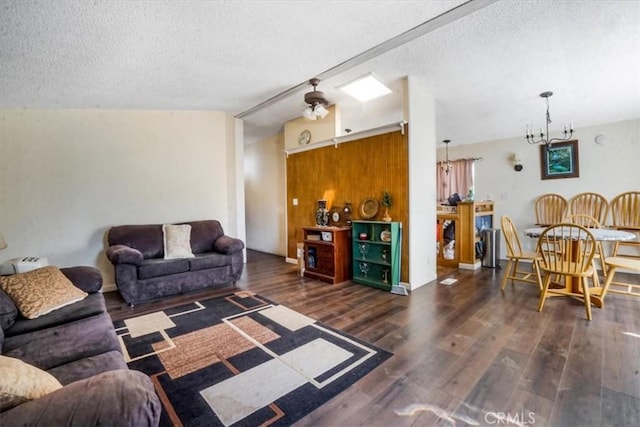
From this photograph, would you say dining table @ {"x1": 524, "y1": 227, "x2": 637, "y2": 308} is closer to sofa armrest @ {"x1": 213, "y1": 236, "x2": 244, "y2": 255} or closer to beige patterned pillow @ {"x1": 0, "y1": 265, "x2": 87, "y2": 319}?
sofa armrest @ {"x1": 213, "y1": 236, "x2": 244, "y2": 255}

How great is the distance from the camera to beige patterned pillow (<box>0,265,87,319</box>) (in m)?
1.76

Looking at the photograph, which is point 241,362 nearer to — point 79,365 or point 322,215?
point 79,365

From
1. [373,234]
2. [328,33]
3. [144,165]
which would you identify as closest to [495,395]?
[373,234]

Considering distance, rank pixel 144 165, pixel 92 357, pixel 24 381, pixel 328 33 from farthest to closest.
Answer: pixel 144 165, pixel 328 33, pixel 92 357, pixel 24 381

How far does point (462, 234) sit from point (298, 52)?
376cm

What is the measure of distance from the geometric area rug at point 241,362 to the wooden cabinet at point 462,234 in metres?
3.22

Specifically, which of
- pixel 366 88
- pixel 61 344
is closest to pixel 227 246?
pixel 61 344

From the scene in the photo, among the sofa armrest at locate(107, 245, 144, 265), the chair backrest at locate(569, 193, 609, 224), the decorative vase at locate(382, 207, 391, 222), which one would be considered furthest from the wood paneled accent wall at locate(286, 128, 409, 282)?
the chair backrest at locate(569, 193, 609, 224)

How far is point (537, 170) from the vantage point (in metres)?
4.96

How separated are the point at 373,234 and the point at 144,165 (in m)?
3.45

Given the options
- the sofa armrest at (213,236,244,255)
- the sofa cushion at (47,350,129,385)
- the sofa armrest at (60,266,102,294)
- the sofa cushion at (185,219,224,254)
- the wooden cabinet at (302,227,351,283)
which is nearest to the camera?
the sofa cushion at (47,350,129,385)

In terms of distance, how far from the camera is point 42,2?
5.82ft

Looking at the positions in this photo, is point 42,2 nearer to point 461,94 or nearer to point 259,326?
point 259,326

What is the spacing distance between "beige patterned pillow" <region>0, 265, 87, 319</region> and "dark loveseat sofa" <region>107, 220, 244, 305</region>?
3.33ft
